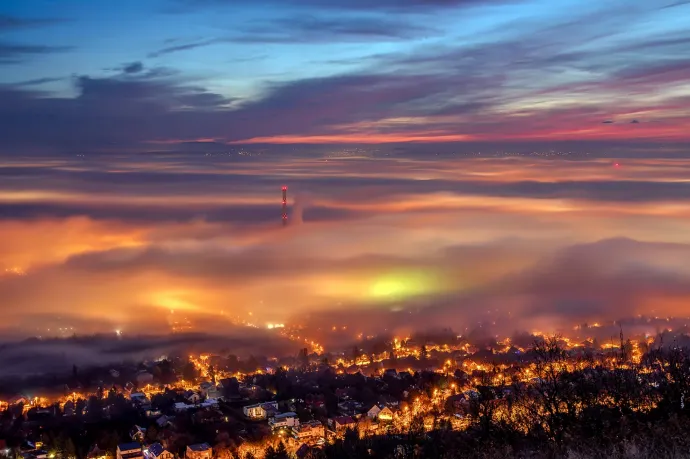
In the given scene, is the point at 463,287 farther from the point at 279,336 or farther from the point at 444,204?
the point at 444,204

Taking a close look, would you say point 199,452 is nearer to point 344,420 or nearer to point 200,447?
point 200,447

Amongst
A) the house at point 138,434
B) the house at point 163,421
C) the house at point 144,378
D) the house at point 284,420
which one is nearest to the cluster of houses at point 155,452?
the house at point 138,434

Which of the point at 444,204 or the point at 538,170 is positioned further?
the point at 538,170

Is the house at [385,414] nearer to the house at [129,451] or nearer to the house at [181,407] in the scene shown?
the house at [181,407]

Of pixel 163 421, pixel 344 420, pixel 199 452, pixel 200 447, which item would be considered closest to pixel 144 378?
pixel 163 421

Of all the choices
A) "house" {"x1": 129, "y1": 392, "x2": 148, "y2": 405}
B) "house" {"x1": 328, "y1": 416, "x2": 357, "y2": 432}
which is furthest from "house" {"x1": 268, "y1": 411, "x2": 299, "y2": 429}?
"house" {"x1": 129, "y1": 392, "x2": 148, "y2": 405}

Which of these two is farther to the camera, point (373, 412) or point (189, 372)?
point (189, 372)

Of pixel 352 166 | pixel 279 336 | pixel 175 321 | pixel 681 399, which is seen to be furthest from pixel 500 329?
pixel 352 166

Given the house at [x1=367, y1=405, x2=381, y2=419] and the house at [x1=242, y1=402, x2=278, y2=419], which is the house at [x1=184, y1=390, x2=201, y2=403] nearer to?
the house at [x1=242, y1=402, x2=278, y2=419]
